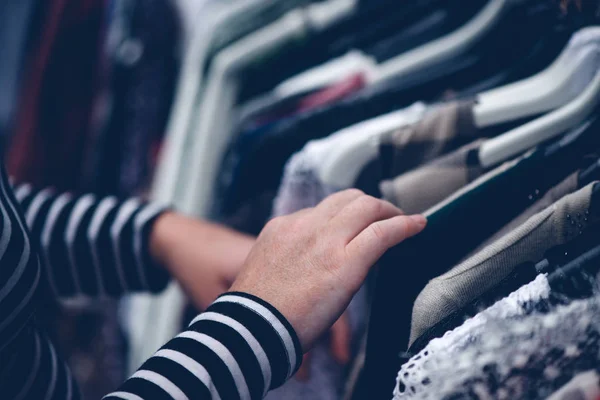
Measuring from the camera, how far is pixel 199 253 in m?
0.49

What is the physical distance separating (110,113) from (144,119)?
57 mm

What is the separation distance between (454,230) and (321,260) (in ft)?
0.34

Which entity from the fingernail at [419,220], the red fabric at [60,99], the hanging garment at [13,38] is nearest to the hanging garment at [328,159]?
the fingernail at [419,220]

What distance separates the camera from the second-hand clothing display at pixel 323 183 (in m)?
0.30

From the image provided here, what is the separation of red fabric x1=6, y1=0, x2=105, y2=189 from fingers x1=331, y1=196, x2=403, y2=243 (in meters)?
0.64

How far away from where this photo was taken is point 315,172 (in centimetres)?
46

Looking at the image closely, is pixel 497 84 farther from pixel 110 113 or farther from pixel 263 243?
pixel 110 113

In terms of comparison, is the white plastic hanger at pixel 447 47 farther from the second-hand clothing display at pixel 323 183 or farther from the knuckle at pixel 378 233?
the knuckle at pixel 378 233

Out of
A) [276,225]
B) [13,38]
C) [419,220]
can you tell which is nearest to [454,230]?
[419,220]

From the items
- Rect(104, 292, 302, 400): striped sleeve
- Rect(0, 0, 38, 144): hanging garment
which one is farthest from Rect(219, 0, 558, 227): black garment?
Rect(0, 0, 38, 144): hanging garment

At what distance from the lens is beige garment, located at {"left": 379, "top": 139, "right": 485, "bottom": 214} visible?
0.39m

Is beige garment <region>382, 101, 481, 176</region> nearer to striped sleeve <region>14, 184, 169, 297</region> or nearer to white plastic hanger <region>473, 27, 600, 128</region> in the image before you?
white plastic hanger <region>473, 27, 600, 128</region>

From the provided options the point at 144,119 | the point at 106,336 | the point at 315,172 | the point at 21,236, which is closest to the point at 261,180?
the point at 315,172

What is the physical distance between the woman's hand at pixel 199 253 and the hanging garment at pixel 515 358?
0.23 m
